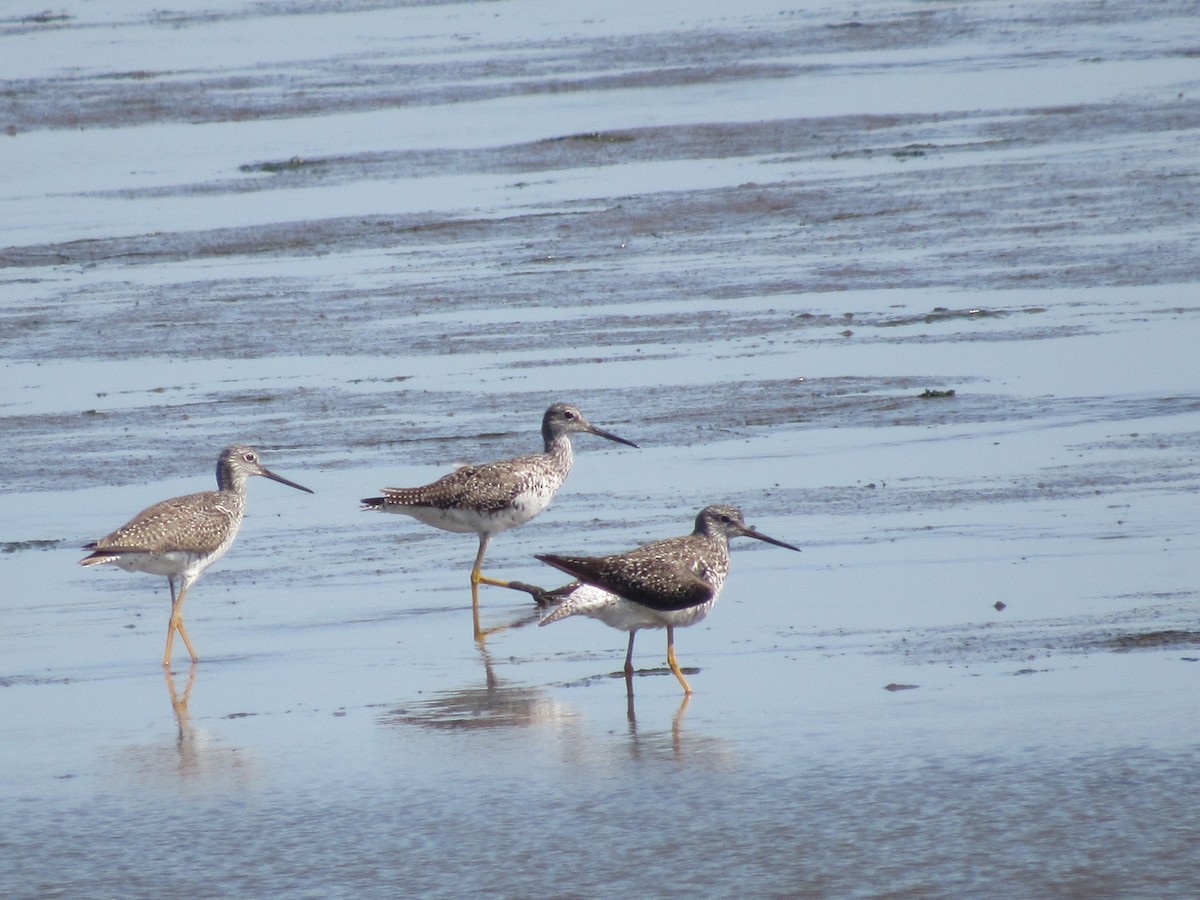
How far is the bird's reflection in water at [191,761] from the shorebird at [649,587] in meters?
1.51

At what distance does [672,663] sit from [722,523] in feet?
3.34

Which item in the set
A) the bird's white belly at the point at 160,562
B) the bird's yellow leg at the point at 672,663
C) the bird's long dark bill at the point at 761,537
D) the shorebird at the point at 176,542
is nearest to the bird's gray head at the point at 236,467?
the shorebird at the point at 176,542

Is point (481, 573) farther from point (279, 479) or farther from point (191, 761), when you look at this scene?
point (191, 761)

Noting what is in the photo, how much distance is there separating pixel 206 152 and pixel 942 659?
69.1ft

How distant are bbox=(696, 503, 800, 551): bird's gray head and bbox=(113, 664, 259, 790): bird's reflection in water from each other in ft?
8.12

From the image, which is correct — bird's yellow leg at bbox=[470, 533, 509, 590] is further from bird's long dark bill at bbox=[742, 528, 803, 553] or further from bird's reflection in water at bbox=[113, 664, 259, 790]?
bird's reflection in water at bbox=[113, 664, 259, 790]

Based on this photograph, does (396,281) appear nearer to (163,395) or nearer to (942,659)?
(163,395)

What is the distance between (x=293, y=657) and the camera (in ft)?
32.2

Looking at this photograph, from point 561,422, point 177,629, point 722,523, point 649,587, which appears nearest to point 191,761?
point 649,587

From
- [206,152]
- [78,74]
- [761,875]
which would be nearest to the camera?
[761,875]

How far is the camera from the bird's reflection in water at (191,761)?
321 inches

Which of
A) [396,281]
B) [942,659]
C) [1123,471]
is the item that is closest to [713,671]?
[942,659]

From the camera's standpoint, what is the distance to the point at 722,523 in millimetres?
10016

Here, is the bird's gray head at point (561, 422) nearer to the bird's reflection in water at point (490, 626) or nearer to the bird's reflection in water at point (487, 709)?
the bird's reflection in water at point (490, 626)
